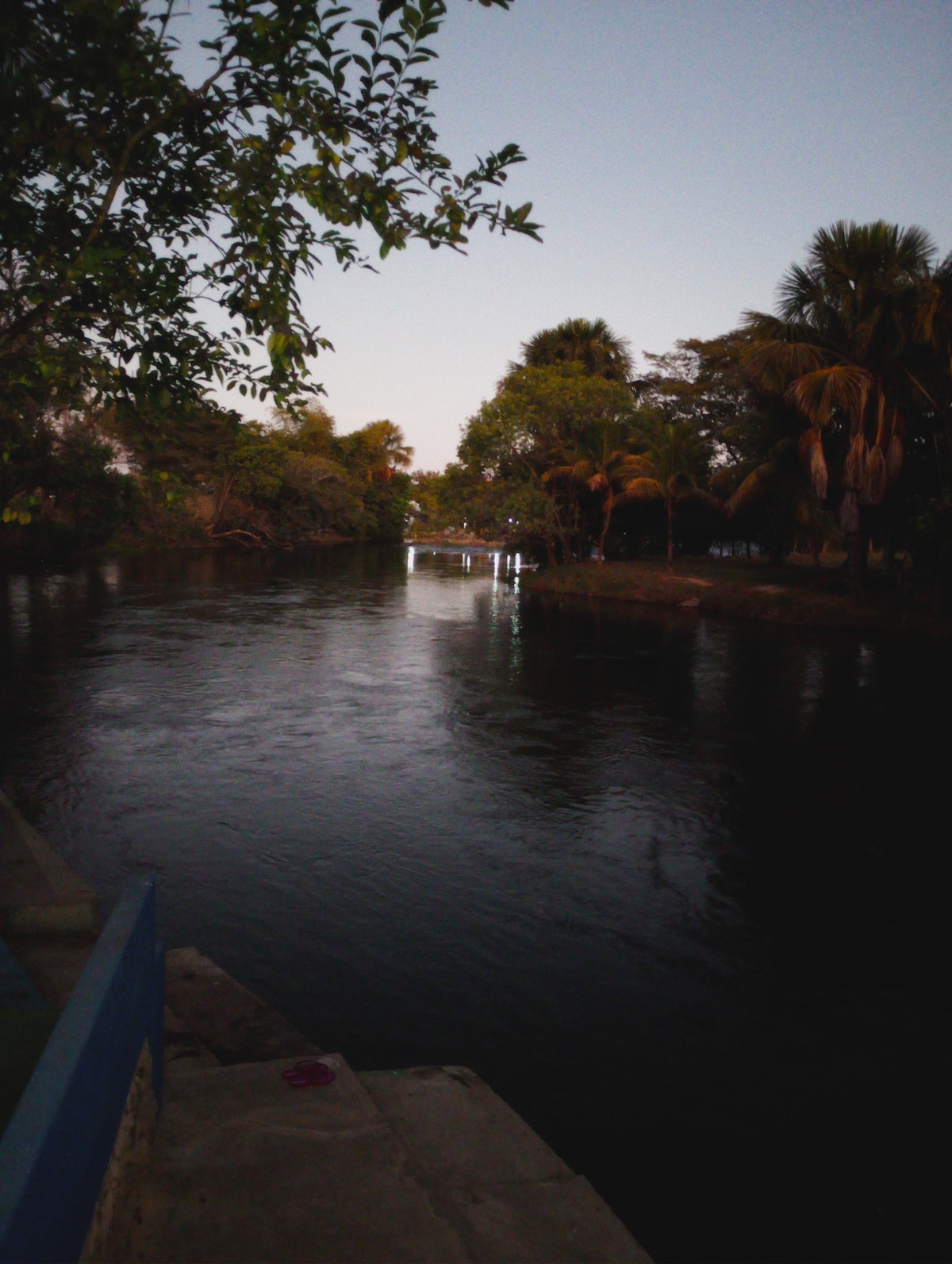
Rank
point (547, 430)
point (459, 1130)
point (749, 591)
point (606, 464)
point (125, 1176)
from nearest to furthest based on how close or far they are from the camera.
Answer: point (125, 1176) → point (459, 1130) → point (749, 591) → point (606, 464) → point (547, 430)

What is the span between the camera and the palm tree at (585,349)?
4681 cm

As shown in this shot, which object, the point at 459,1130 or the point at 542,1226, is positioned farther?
the point at 459,1130

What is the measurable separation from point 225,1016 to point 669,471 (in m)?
30.8

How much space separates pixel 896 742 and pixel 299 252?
876cm

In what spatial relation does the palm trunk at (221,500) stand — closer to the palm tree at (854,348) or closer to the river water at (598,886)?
the palm tree at (854,348)

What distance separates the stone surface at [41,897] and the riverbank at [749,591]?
20.8 m

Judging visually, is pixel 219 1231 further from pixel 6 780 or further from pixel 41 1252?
pixel 6 780

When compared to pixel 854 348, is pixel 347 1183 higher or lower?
lower

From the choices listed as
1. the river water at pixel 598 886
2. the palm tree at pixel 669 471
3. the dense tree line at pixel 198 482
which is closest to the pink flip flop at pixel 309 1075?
the river water at pixel 598 886

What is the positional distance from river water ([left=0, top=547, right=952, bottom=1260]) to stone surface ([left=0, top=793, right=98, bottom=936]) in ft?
2.70

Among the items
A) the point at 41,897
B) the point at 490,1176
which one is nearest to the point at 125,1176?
the point at 490,1176

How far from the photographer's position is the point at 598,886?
635 centimetres

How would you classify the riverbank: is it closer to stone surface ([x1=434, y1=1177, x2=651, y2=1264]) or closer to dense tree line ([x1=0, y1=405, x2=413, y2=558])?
dense tree line ([x1=0, y1=405, x2=413, y2=558])

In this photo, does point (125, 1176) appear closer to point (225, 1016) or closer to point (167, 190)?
point (225, 1016)
